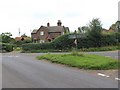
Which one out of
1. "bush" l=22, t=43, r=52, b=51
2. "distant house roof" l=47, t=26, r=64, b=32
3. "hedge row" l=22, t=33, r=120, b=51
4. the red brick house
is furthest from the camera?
"distant house roof" l=47, t=26, r=64, b=32

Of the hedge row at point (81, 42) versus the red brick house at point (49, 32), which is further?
the red brick house at point (49, 32)

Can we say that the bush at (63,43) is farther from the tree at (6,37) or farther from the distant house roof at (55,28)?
the tree at (6,37)

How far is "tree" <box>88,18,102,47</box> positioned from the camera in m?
58.6

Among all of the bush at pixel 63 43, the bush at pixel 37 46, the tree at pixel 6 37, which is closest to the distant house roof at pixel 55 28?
the tree at pixel 6 37

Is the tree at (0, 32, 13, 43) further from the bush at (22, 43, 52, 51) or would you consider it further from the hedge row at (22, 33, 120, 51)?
the hedge row at (22, 33, 120, 51)

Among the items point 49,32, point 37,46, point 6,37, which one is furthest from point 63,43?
point 6,37

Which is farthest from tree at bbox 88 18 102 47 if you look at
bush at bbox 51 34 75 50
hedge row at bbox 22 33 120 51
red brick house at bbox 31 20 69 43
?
red brick house at bbox 31 20 69 43

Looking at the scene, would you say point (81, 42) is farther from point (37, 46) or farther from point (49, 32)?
point (49, 32)

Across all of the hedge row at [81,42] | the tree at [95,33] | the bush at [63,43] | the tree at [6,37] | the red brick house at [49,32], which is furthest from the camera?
the tree at [6,37]

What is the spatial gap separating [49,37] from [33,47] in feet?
101

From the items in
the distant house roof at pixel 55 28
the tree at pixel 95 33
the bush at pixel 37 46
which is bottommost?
the bush at pixel 37 46

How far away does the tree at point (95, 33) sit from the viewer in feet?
192

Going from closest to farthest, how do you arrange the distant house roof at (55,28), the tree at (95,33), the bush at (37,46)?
the tree at (95,33), the bush at (37,46), the distant house roof at (55,28)

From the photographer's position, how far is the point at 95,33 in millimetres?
58531
